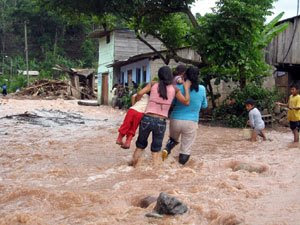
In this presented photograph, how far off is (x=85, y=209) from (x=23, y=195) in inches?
44.2

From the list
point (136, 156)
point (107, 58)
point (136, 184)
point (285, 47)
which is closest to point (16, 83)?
point (107, 58)

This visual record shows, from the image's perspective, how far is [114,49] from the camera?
92.1 feet

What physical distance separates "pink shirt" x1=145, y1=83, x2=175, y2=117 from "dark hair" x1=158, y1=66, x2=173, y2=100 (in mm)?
60

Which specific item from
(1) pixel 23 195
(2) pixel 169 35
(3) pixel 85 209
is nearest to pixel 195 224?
(3) pixel 85 209

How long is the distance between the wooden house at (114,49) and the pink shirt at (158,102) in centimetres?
2097

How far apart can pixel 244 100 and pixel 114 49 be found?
14.3 metres

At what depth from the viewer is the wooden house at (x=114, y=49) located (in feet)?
92.3

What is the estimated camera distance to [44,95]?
36656 mm

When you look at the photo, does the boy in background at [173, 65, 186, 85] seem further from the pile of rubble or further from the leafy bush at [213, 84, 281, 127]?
the pile of rubble

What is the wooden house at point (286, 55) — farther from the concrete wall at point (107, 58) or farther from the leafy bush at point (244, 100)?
the concrete wall at point (107, 58)

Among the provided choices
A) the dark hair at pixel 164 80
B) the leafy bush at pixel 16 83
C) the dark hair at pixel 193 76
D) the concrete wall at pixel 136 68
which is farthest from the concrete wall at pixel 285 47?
the leafy bush at pixel 16 83

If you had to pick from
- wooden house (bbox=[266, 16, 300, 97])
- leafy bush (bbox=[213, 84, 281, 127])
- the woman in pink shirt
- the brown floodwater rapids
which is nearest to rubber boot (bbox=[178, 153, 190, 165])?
the brown floodwater rapids

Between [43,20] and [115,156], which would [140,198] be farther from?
[43,20]

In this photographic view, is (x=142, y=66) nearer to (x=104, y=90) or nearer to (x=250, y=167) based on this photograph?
(x=104, y=90)
